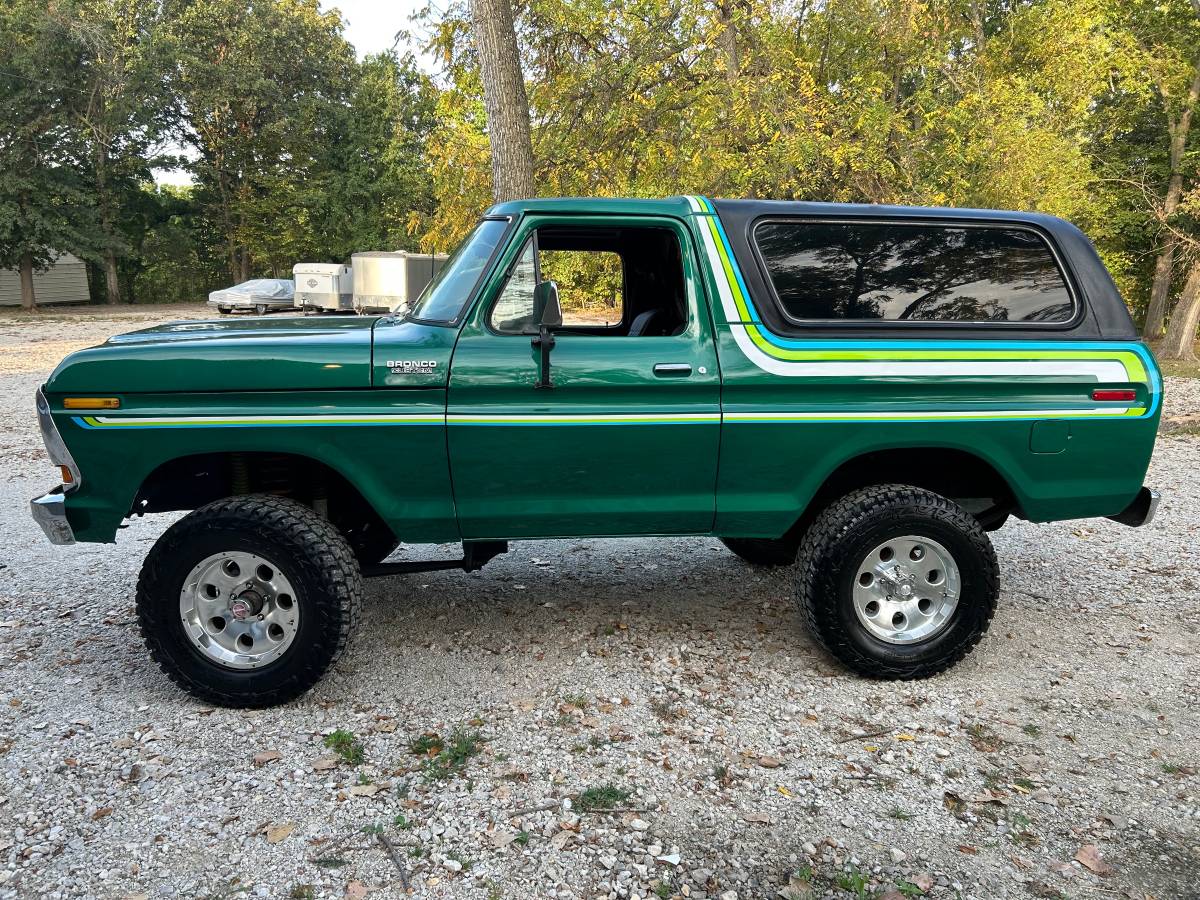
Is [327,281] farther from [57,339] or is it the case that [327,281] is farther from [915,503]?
[915,503]

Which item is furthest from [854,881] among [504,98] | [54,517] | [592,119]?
[592,119]

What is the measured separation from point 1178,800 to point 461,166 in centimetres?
1012

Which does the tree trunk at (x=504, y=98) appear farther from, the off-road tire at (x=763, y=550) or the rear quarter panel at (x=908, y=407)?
the rear quarter panel at (x=908, y=407)

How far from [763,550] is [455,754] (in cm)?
253

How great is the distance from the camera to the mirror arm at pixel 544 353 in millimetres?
3557

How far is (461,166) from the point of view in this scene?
11.0 metres

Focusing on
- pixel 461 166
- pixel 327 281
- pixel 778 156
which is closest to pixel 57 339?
pixel 327 281

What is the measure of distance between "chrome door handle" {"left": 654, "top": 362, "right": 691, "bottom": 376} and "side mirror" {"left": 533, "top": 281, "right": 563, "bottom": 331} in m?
0.46

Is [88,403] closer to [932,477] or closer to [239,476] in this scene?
[239,476]

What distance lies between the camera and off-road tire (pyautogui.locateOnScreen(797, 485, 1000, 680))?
12.4 feet

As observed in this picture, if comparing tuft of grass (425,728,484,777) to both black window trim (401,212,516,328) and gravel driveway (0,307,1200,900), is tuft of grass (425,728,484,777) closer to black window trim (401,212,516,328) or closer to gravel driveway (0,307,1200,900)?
gravel driveway (0,307,1200,900)

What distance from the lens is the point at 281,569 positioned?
3549 mm

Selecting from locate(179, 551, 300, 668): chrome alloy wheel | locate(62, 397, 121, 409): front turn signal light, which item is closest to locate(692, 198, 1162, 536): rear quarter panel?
locate(179, 551, 300, 668): chrome alloy wheel

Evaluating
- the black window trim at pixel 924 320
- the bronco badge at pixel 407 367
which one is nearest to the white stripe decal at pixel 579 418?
the bronco badge at pixel 407 367
